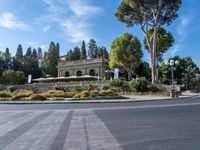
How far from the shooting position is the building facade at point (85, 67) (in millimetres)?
82812

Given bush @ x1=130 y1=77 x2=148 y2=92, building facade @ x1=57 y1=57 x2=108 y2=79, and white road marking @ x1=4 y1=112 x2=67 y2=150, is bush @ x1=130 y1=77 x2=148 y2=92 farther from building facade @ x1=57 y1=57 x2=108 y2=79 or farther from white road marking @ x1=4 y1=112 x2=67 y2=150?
white road marking @ x1=4 y1=112 x2=67 y2=150

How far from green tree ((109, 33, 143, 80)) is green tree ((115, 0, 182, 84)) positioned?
51.5 ft

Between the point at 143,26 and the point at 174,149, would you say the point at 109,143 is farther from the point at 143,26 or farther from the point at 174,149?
the point at 143,26

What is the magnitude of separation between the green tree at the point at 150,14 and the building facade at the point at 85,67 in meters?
30.6

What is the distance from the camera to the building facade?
8281 cm

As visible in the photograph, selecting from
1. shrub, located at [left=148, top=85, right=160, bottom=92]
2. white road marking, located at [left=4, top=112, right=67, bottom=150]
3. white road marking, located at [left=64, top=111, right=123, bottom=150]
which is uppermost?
shrub, located at [left=148, top=85, right=160, bottom=92]

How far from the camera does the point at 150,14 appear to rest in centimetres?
4941

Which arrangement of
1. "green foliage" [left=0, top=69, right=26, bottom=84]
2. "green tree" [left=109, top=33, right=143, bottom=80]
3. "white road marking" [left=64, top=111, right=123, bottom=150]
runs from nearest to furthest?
"white road marking" [left=64, top=111, right=123, bottom=150] < "green tree" [left=109, top=33, right=143, bottom=80] < "green foliage" [left=0, top=69, right=26, bottom=84]

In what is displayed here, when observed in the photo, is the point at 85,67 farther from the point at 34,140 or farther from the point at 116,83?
the point at 34,140

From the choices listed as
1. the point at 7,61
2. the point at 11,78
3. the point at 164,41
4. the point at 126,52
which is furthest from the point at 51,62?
the point at 164,41

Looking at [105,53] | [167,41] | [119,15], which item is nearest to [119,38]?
[167,41]

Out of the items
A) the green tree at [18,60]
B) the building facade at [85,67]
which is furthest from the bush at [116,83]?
the green tree at [18,60]

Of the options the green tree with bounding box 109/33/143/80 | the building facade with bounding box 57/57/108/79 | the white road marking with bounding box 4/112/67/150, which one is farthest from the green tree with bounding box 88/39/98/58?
the white road marking with bounding box 4/112/67/150

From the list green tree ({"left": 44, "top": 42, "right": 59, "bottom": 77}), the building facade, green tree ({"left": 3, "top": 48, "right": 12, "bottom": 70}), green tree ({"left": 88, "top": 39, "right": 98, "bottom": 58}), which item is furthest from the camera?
green tree ({"left": 88, "top": 39, "right": 98, "bottom": 58})
